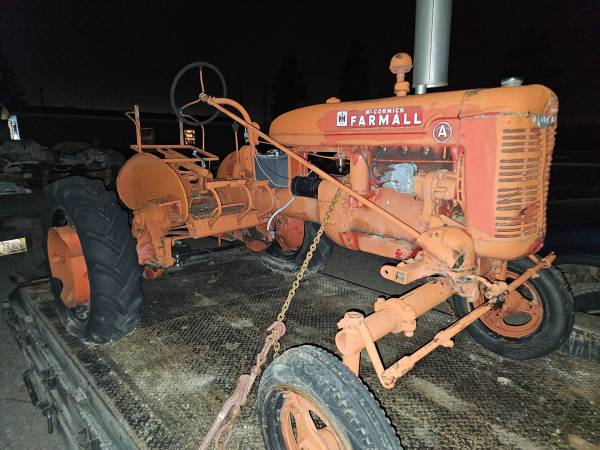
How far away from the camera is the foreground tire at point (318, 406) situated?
1.33 meters

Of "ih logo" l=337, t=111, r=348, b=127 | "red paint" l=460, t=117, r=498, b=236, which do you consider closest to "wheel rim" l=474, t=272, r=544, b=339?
"red paint" l=460, t=117, r=498, b=236

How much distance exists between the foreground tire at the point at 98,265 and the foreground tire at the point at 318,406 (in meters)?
1.20

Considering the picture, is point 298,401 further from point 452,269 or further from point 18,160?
point 18,160

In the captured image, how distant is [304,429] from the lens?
1561mm

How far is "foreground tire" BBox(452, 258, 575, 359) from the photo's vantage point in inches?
87.8

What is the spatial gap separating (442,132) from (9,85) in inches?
2464

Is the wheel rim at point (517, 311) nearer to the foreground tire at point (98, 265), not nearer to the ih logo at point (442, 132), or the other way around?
the ih logo at point (442, 132)

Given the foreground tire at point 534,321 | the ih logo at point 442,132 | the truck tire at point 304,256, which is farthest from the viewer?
the truck tire at point 304,256

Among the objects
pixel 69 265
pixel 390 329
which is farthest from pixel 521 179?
pixel 69 265

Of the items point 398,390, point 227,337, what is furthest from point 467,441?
point 227,337

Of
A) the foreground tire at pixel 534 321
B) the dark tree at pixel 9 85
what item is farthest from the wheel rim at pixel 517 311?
the dark tree at pixel 9 85

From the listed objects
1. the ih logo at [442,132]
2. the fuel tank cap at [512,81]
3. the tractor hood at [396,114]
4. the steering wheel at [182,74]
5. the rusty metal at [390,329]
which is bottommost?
the rusty metal at [390,329]

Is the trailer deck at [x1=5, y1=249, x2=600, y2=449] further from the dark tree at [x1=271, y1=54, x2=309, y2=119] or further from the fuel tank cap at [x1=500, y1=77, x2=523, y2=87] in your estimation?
the dark tree at [x1=271, y1=54, x2=309, y2=119]

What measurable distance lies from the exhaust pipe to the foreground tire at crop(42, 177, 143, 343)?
224 centimetres
